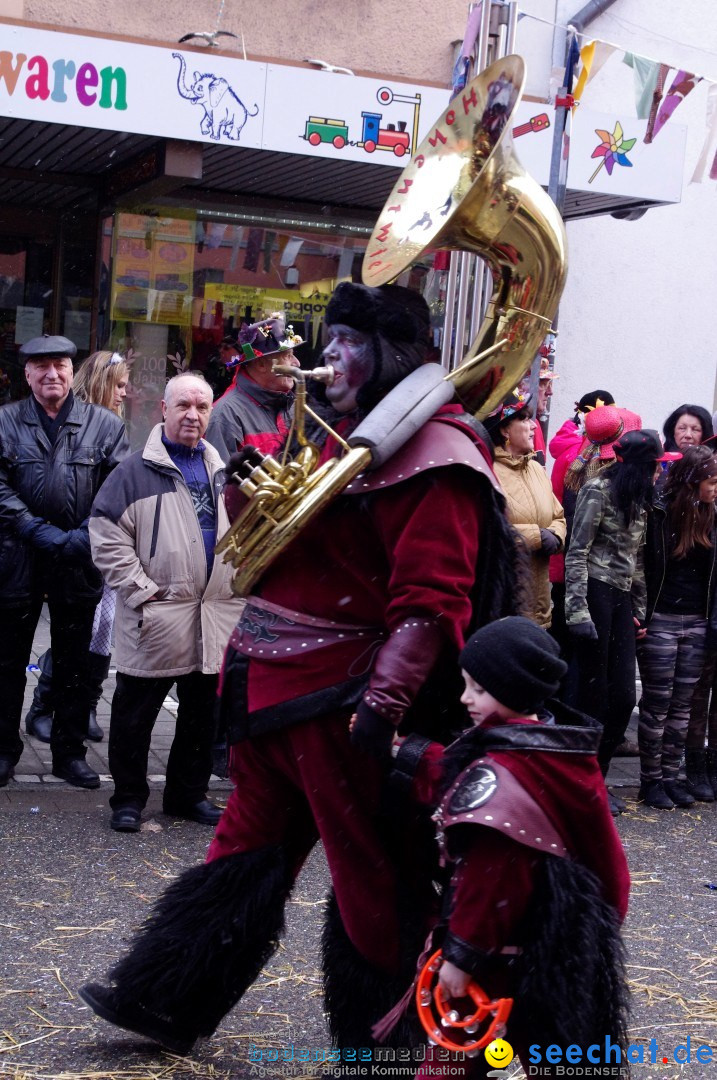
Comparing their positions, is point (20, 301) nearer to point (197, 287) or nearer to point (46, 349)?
point (197, 287)

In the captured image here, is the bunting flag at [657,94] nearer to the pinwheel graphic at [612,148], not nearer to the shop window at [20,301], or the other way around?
the pinwheel graphic at [612,148]

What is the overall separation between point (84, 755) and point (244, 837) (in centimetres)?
275

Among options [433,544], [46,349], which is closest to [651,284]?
[46,349]

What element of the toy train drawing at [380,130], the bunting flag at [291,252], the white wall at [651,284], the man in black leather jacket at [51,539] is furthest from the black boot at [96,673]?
the white wall at [651,284]

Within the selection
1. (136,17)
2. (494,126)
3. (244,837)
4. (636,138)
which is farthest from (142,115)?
(244,837)

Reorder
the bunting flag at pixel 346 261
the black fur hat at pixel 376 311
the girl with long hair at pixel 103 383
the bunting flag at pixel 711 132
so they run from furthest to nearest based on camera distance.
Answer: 1. the bunting flag at pixel 346 261
2. the bunting flag at pixel 711 132
3. the girl with long hair at pixel 103 383
4. the black fur hat at pixel 376 311

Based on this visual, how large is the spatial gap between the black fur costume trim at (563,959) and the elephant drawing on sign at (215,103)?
639 centimetres

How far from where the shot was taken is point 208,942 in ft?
11.1

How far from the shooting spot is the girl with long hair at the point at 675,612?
21.1ft

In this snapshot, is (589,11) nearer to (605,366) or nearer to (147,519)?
(605,366)

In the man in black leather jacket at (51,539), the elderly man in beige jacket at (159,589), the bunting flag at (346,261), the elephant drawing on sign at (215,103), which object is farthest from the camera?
the bunting flag at (346,261)

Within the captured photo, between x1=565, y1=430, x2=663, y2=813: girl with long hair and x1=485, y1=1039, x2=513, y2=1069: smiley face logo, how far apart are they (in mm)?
3314

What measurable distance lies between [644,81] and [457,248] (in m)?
6.10

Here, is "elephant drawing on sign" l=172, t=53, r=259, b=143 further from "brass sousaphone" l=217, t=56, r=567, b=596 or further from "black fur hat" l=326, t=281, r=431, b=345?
"black fur hat" l=326, t=281, r=431, b=345
